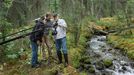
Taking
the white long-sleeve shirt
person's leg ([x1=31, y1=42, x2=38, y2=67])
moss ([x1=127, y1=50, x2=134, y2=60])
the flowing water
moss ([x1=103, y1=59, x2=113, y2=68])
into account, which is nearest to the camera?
the white long-sleeve shirt

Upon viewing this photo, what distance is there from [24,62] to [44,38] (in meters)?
1.65

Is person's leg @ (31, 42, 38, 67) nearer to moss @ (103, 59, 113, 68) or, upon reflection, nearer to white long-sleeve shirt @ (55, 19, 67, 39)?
white long-sleeve shirt @ (55, 19, 67, 39)

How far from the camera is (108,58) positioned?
15.8 meters

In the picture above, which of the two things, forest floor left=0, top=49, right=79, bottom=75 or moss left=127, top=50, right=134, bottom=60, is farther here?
moss left=127, top=50, right=134, bottom=60

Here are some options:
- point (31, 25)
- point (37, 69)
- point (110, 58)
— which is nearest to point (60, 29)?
point (37, 69)

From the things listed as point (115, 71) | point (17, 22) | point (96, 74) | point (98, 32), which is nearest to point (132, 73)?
point (115, 71)

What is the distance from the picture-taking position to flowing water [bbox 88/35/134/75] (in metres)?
13.6

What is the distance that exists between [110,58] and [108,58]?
6.9 inches

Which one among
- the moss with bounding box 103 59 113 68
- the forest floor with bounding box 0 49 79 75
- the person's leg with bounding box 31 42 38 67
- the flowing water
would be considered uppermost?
the person's leg with bounding box 31 42 38 67

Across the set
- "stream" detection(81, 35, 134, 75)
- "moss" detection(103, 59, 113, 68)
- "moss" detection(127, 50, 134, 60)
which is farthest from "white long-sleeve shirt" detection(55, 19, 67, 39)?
"moss" detection(127, 50, 134, 60)

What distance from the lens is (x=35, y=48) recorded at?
11031 millimetres

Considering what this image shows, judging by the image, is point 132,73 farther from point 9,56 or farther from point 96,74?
point 9,56

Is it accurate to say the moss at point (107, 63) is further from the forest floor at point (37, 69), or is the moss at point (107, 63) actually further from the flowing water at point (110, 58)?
the forest floor at point (37, 69)

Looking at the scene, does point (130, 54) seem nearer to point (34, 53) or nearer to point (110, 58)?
point (110, 58)
